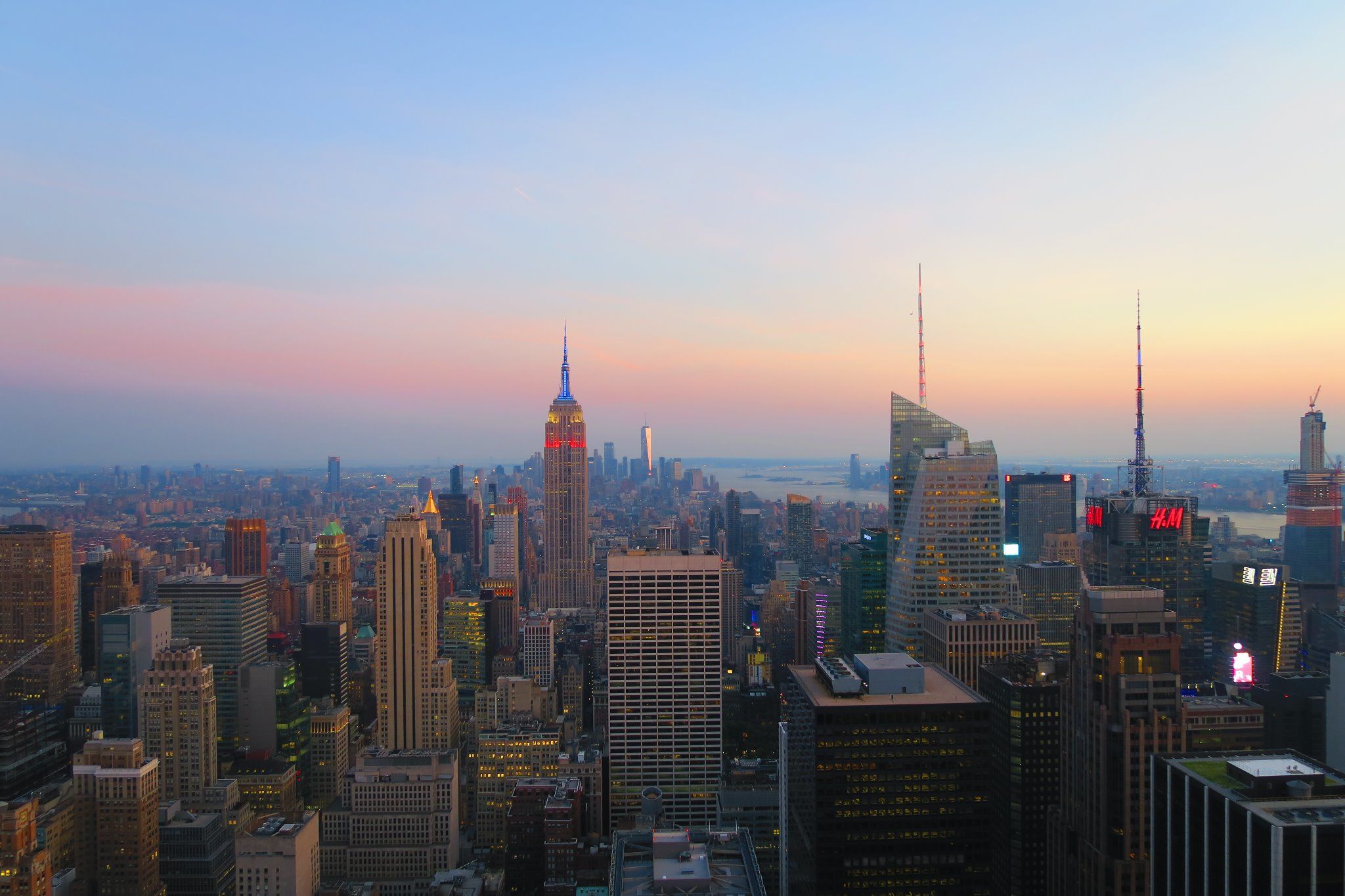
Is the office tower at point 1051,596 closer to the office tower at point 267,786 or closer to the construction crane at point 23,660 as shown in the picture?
the office tower at point 267,786

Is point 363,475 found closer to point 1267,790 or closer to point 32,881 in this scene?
point 32,881

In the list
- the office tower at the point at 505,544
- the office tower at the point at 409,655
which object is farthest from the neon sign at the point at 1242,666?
the office tower at the point at 505,544

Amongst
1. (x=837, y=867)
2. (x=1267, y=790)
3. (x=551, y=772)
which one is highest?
(x=1267, y=790)

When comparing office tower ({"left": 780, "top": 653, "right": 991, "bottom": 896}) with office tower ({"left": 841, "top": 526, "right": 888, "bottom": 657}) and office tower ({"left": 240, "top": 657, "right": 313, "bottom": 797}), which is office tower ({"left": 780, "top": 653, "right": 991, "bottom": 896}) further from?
office tower ({"left": 240, "top": 657, "right": 313, "bottom": 797})

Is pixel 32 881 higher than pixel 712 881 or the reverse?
the reverse

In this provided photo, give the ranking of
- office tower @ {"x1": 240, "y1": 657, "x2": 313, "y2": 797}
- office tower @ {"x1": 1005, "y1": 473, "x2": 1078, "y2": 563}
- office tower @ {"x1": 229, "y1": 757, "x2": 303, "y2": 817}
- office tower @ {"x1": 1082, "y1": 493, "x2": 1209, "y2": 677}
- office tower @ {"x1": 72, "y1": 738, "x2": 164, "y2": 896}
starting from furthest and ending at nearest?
1. office tower @ {"x1": 1005, "y1": 473, "x2": 1078, "y2": 563}
2. office tower @ {"x1": 1082, "y1": 493, "x2": 1209, "y2": 677}
3. office tower @ {"x1": 240, "y1": 657, "x2": 313, "y2": 797}
4. office tower @ {"x1": 229, "y1": 757, "x2": 303, "y2": 817}
5. office tower @ {"x1": 72, "y1": 738, "x2": 164, "y2": 896}

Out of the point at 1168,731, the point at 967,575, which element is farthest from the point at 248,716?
the point at 1168,731

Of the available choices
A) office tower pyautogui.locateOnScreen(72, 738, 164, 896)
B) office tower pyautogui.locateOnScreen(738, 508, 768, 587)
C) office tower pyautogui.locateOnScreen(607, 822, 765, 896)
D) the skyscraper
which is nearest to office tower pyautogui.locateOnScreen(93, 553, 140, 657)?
the skyscraper
